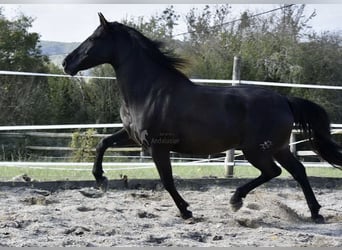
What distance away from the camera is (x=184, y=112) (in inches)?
194

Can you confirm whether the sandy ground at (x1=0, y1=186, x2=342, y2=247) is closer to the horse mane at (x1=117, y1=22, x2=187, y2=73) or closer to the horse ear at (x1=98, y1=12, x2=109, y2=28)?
the horse mane at (x1=117, y1=22, x2=187, y2=73)

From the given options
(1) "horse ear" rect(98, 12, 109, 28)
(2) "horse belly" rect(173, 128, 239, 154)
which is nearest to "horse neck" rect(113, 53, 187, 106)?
(1) "horse ear" rect(98, 12, 109, 28)

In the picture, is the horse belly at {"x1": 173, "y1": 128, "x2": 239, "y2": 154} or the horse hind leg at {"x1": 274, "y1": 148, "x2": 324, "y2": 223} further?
the horse hind leg at {"x1": 274, "y1": 148, "x2": 324, "y2": 223}

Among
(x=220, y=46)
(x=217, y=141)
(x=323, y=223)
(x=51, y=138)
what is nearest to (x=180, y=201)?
(x=217, y=141)

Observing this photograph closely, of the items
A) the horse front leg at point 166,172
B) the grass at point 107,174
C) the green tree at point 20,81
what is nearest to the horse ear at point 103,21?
the horse front leg at point 166,172

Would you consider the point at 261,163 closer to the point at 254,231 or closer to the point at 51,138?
the point at 254,231

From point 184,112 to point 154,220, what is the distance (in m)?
1.01

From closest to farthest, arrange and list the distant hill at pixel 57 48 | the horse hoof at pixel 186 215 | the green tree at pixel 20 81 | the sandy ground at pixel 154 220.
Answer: the sandy ground at pixel 154 220 < the horse hoof at pixel 186 215 < the distant hill at pixel 57 48 < the green tree at pixel 20 81

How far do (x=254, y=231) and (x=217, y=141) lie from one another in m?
0.98

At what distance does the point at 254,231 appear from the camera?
172 inches

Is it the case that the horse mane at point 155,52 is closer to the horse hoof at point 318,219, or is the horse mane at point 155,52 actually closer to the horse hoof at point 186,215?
the horse hoof at point 186,215

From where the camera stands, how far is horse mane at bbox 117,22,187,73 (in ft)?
17.4

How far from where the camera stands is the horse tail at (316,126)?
17.6 ft

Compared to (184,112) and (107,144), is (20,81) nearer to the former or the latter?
(107,144)
